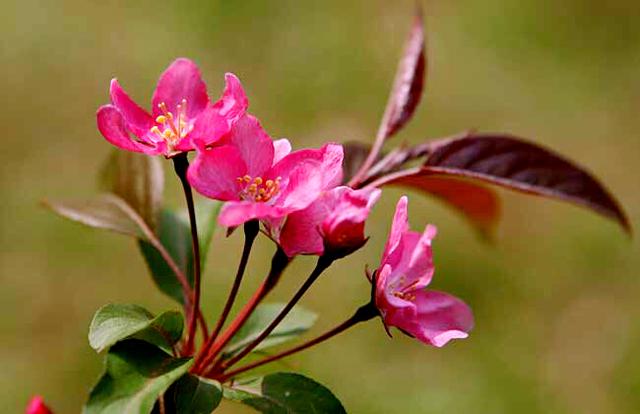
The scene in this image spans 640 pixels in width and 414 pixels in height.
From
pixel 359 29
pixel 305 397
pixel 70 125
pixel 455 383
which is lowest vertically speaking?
pixel 455 383

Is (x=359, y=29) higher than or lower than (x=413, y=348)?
higher

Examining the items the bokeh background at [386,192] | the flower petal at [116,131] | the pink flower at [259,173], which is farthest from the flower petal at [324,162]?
the bokeh background at [386,192]

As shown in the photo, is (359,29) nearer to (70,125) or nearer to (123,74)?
(123,74)

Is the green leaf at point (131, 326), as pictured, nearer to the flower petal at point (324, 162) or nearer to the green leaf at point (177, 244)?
the flower petal at point (324, 162)

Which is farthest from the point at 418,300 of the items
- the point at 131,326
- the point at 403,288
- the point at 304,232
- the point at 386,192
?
the point at 386,192

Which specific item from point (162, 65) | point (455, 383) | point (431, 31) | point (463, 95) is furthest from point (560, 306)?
point (162, 65)

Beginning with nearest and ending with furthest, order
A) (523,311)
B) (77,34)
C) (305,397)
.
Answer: (305,397)
(523,311)
(77,34)
